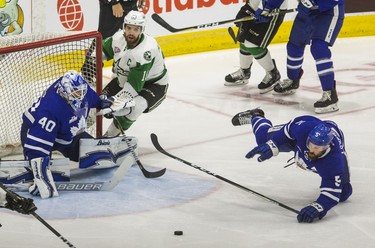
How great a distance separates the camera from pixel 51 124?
461cm

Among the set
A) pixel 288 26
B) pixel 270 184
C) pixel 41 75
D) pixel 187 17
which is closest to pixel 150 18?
pixel 187 17

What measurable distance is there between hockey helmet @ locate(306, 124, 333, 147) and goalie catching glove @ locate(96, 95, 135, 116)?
1187mm

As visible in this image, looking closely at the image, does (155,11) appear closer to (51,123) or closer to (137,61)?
(137,61)

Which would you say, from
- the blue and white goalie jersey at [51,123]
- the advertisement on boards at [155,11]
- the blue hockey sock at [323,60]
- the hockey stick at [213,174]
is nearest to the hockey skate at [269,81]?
the blue hockey sock at [323,60]

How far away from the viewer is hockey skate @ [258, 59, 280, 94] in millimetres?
6762

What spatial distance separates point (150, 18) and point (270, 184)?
273 centimetres

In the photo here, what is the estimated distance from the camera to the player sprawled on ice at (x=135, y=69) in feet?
17.1

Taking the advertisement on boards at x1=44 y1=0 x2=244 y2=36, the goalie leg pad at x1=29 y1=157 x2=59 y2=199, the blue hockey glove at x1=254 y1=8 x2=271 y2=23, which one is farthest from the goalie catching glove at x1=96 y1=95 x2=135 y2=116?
the advertisement on boards at x1=44 y1=0 x2=244 y2=36

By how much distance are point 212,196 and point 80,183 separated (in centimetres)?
61

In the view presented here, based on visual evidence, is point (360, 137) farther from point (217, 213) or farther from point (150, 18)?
point (150, 18)

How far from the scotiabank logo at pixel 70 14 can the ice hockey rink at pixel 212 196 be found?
2.64ft

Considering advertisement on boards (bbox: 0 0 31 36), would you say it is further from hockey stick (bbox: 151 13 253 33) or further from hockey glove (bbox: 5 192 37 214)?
hockey glove (bbox: 5 192 37 214)

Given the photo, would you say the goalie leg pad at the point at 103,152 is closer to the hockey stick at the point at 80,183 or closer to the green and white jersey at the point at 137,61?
the hockey stick at the point at 80,183

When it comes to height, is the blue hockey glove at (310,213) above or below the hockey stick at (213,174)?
above
